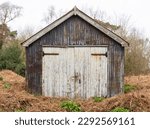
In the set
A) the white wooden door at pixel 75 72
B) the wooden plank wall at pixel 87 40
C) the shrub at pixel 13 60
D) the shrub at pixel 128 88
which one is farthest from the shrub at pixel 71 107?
the shrub at pixel 13 60

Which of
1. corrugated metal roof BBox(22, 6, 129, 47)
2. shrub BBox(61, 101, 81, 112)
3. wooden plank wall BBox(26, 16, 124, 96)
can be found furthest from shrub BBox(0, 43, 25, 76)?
shrub BBox(61, 101, 81, 112)

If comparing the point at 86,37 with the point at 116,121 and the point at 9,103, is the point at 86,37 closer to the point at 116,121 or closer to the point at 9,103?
the point at 9,103

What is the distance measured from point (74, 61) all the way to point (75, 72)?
1.77 ft

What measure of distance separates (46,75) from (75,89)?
1.58 meters

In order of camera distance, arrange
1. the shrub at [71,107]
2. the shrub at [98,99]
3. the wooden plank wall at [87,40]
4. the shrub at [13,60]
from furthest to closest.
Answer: the shrub at [13,60] → the wooden plank wall at [87,40] → the shrub at [98,99] → the shrub at [71,107]

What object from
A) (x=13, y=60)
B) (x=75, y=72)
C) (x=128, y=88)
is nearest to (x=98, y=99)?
(x=75, y=72)

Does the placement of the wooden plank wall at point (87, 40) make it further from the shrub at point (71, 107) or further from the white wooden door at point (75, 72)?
the shrub at point (71, 107)

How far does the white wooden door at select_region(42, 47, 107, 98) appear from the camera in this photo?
1914 cm

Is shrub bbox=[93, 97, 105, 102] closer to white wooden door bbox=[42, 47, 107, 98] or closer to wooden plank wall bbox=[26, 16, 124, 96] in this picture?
white wooden door bbox=[42, 47, 107, 98]

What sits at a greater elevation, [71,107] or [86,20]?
[86,20]

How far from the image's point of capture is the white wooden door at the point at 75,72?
62.8ft

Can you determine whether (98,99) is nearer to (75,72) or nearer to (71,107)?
(75,72)

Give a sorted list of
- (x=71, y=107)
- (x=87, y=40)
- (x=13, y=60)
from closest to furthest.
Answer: (x=71, y=107) → (x=87, y=40) → (x=13, y=60)

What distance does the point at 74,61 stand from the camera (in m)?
19.2
